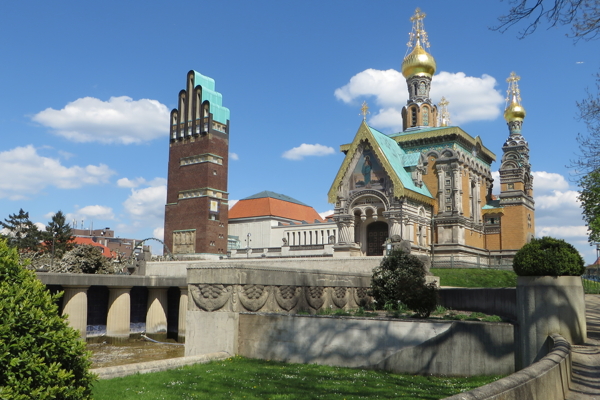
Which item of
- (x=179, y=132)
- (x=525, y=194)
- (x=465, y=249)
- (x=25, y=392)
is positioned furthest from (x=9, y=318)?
(x=179, y=132)

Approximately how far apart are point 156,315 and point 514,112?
143ft

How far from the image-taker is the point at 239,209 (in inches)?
3068

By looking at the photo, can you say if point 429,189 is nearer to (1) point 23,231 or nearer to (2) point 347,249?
(2) point 347,249

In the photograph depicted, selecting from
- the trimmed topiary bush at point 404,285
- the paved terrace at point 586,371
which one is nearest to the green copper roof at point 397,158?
the trimmed topiary bush at point 404,285

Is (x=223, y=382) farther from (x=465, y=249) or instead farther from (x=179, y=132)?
(x=179, y=132)

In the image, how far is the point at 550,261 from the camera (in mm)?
10266

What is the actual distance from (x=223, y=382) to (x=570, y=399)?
589 centimetres

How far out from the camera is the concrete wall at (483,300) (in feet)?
61.0

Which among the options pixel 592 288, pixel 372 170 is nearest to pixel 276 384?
pixel 592 288

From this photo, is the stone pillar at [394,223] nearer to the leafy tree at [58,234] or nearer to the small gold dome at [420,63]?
the small gold dome at [420,63]

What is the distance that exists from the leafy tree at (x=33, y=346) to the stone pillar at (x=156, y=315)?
25233 millimetres

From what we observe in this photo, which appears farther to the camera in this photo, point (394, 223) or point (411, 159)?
point (411, 159)

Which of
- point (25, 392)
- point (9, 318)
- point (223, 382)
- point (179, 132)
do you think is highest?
point (179, 132)

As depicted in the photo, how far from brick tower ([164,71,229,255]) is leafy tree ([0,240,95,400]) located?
59.3 meters
